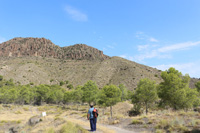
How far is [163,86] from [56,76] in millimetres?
95942

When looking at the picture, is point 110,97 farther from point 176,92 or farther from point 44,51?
point 44,51

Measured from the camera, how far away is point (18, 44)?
186875 mm

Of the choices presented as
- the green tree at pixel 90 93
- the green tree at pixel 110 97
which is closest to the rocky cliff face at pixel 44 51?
the green tree at pixel 90 93

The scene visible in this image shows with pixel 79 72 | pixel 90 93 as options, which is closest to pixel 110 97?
pixel 90 93

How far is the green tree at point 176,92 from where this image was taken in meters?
25.9

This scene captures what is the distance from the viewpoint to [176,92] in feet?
85.9

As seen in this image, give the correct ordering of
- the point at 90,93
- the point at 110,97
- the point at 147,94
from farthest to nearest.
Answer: the point at 90,93, the point at 110,97, the point at 147,94

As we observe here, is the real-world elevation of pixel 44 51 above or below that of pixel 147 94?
above

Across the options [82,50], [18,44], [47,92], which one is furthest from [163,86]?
[18,44]

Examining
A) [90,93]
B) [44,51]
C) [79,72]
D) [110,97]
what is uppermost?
[44,51]

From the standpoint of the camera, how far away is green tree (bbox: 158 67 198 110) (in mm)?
25870

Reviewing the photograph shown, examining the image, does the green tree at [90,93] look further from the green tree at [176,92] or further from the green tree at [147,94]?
the green tree at [176,92]

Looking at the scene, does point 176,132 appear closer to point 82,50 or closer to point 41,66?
point 41,66

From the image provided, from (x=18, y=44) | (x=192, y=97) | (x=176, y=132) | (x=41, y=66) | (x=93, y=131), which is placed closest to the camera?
(x=176, y=132)
